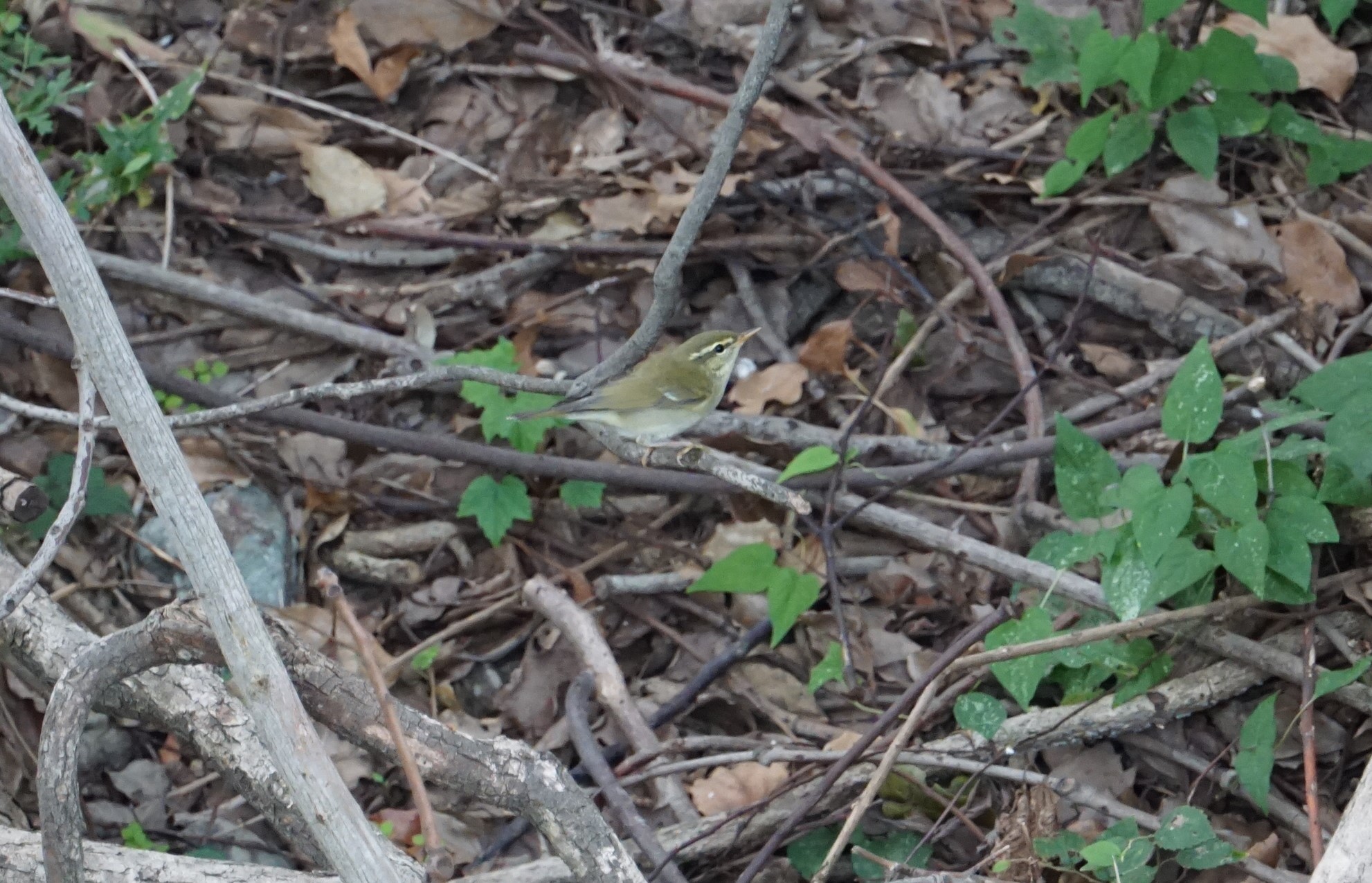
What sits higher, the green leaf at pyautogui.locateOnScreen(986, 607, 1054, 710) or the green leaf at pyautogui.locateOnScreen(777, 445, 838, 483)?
the green leaf at pyautogui.locateOnScreen(777, 445, 838, 483)

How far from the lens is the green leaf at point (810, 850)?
13.0 feet

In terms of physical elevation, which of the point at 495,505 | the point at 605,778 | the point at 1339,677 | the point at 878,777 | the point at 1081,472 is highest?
the point at 1081,472

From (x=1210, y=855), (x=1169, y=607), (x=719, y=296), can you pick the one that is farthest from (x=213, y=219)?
(x=1210, y=855)

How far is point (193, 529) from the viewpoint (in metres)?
2.53

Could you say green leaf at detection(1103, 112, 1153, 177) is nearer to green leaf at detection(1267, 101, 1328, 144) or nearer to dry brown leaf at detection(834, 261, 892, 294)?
green leaf at detection(1267, 101, 1328, 144)

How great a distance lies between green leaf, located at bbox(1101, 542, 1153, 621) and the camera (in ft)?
12.2

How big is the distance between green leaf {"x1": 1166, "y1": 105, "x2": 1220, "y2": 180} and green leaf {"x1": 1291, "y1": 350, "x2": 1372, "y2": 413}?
1.79 meters

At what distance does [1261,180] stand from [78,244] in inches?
213

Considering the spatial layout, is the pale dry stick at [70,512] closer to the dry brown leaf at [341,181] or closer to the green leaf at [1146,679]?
the green leaf at [1146,679]

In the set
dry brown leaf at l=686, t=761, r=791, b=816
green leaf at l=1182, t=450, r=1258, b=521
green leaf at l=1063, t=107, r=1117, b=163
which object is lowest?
dry brown leaf at l=686, t=761, r=791, b=816

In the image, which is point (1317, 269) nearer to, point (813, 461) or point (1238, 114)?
point (1238, 114)

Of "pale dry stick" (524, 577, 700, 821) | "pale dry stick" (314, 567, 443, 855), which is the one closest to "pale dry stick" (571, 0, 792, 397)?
"pale dry stick" (524, 577, 700, 821)

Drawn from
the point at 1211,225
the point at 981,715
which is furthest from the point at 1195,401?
the point at 1211,225

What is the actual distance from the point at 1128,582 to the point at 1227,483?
0.43 m
